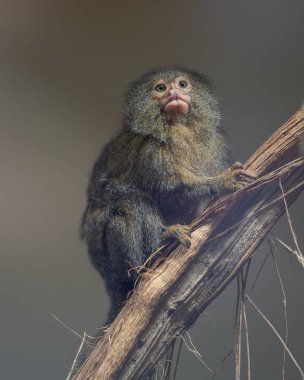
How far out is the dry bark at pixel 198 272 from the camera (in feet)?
8.68

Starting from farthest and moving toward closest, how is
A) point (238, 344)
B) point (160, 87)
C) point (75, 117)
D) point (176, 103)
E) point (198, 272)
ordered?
point (75, 117)
point (160, 87)
point (176, 103)
point (198, 272)
point (238, 344)

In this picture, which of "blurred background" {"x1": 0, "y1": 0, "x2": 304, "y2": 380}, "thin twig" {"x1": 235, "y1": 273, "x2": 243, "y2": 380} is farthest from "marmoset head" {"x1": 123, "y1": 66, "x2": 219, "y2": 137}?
"thin twig" {"x1": 235, "y1": 273, "x2": 243, "y2": 380}

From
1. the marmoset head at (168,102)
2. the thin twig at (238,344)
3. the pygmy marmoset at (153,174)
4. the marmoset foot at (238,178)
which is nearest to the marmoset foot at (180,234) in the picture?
the pygmy marmoset at (153,174)

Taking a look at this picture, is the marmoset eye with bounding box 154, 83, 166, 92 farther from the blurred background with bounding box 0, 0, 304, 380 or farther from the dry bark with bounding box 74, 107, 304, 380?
the dry bark with bounding box 74, 107, 304, 380

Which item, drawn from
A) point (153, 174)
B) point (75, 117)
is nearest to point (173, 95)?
point (153, 174)

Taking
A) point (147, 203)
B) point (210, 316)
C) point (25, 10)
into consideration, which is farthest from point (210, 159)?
point (25, 10)

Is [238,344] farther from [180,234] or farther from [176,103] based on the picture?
[176,103]

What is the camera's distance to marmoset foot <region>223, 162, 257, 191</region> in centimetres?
273

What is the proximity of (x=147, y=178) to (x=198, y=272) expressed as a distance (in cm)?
70

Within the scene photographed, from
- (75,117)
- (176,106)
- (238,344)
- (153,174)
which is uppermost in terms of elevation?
(75,117)

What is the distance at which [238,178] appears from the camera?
111 inches

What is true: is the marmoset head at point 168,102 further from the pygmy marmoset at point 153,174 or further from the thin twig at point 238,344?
the thin twig at point 238,344

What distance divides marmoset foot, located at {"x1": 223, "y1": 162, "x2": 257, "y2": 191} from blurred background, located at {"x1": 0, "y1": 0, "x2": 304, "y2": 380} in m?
0.75

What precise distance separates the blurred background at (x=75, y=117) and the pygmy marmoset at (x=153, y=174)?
1.15 feet
